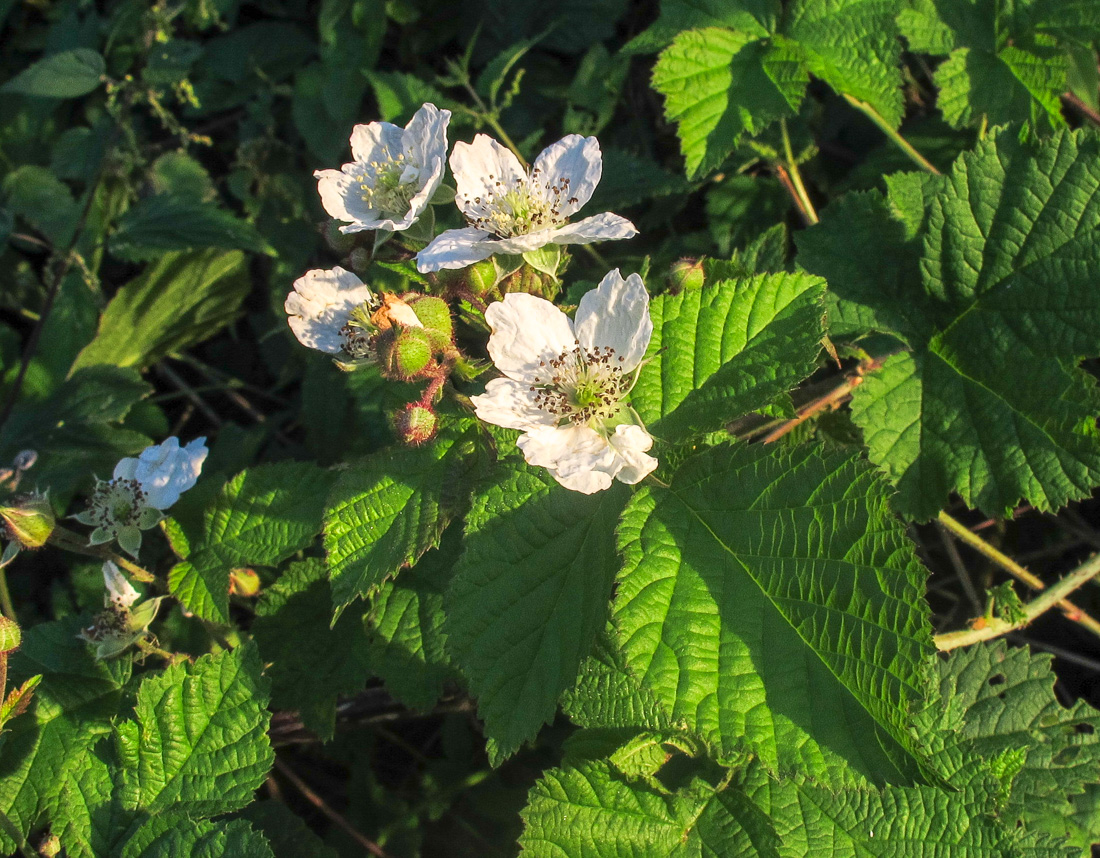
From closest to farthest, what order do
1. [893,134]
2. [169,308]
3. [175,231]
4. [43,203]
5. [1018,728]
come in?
[1018,728] → [893,134] → [175,231] → [169,308] → [43,203]

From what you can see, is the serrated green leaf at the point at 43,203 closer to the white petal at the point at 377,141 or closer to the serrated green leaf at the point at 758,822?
the white petal at the point at 377,141

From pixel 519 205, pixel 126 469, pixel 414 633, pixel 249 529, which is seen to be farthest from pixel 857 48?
pixel 126 469

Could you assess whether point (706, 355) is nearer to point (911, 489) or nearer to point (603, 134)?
point (911, 489)

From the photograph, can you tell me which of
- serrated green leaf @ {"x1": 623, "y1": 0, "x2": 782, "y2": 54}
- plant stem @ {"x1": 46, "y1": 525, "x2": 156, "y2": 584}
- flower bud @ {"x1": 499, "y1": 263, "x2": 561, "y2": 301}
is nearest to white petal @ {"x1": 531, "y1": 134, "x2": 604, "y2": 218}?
flower bud @ {"x1": 499, "y1": 263, "x2": 561, "y2": 301}

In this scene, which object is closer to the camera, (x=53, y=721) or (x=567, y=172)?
(x=567, y=172)

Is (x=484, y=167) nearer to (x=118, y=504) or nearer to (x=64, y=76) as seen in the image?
(x=118, y=504)

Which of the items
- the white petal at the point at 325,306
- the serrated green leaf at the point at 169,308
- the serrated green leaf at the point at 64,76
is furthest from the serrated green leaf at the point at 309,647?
the serrated green leaf at the point at 64,76
